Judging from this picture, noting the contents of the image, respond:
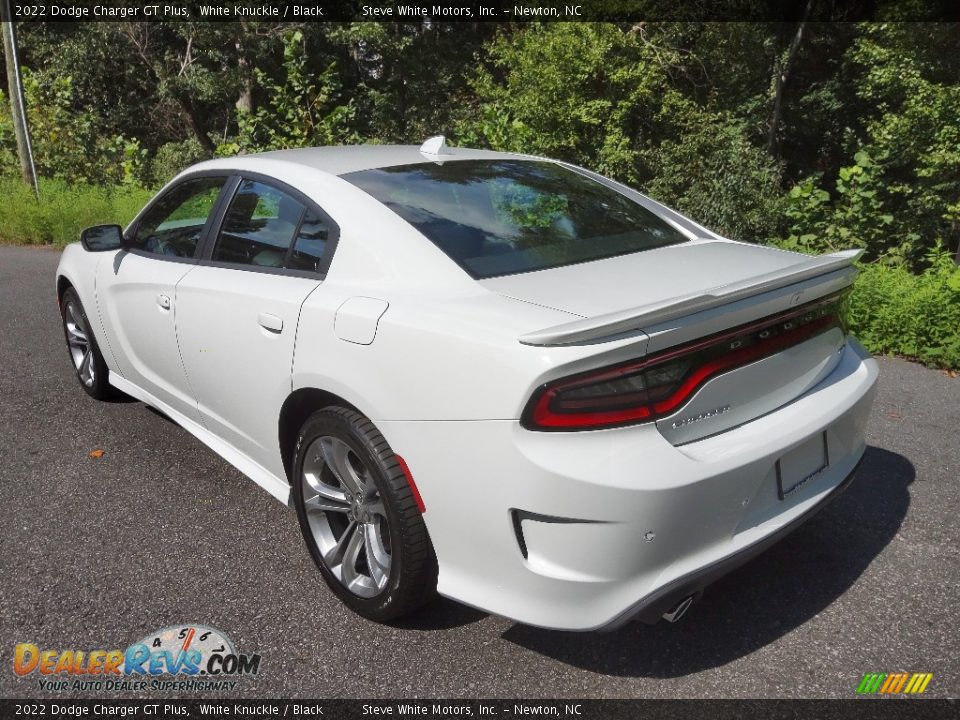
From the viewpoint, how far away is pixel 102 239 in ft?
13.4

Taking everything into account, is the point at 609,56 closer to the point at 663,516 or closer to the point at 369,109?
the point at 663,516

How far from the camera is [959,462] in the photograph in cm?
402

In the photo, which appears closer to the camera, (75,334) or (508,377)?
(508,377)

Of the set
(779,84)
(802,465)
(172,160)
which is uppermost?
(779,84)

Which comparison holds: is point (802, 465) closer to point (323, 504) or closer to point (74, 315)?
point (323, 504)

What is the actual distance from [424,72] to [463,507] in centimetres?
2359

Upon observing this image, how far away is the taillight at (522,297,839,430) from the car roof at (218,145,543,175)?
1.52 metres

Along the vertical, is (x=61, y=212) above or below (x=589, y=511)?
below

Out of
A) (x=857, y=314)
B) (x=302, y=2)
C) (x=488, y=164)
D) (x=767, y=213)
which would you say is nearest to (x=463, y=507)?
(x=488, y=164)

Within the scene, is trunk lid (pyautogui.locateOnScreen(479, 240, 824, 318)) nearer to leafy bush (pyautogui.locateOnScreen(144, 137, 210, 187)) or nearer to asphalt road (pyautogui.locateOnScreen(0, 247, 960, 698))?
asphalt road (pyautogui.locateOnScreen(0, 247, 960, 698))

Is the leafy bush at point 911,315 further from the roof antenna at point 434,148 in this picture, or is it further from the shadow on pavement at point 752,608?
the roof antenna at point 434,148

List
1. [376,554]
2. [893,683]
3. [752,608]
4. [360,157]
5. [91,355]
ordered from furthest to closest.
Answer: [91,355] → [360,157] → [752,608] → [376,554] → [893,683]

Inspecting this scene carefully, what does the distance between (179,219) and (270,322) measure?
4.72 feet

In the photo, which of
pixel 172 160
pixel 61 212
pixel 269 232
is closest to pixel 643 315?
pixel 269 232
